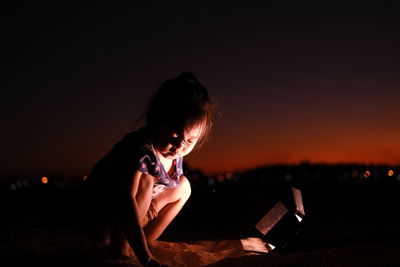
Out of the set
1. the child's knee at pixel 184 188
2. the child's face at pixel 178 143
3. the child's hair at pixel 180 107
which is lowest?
the child's knee at pixel 184 188

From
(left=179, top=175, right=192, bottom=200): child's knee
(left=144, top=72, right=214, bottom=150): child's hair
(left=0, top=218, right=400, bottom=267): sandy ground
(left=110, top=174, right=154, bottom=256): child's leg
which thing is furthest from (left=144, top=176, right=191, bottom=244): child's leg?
(left=144, top=72, right=214, bottom=150): child's hair

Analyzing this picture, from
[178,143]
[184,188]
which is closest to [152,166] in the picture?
[178,143]

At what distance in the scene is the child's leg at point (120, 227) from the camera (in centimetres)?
278

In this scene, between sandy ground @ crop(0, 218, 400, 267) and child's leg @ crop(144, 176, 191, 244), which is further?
child's leg @ crop(144, 176, 191, 244)

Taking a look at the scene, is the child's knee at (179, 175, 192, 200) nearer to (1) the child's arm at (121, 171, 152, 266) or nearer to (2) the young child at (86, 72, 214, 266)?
(2) the young child at (86, 72, 214, 266)

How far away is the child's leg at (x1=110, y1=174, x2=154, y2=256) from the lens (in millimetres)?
2779

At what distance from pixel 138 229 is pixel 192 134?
2.40ft

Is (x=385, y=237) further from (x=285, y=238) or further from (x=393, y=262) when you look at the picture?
(x=393, y=262)

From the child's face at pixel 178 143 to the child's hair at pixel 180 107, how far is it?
0.12 ft

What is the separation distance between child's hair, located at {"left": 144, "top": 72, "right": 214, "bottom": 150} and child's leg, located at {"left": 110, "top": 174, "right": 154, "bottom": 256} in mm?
333

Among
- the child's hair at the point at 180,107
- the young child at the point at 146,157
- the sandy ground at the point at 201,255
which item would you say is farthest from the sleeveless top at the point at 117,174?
the sandy ground at the point at 201,255

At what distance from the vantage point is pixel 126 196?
8.61 feet

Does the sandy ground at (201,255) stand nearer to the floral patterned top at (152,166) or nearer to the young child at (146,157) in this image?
the young child at (146,157)

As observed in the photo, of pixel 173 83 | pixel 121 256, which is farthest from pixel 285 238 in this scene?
pixel 173 83
